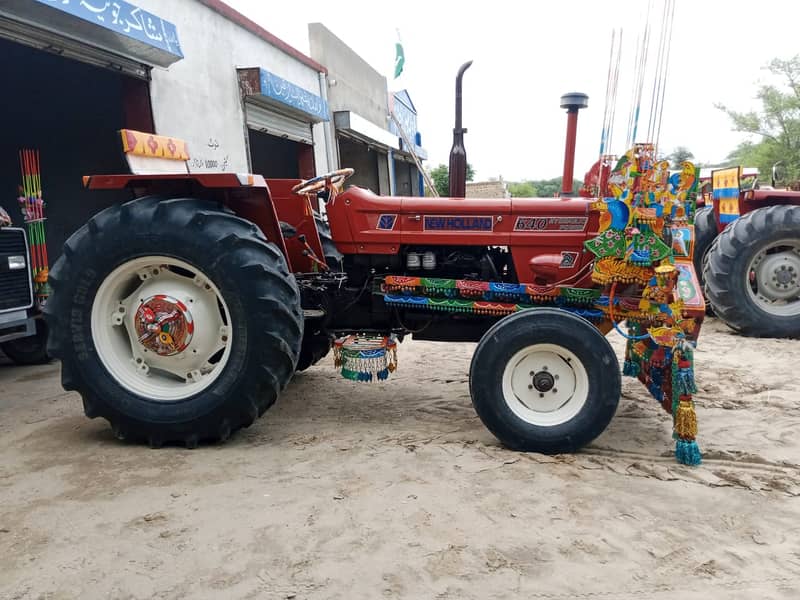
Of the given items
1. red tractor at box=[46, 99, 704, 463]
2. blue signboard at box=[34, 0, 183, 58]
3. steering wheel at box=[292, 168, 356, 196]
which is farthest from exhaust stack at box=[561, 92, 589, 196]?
blue signboard at box=[34, 0, 183, 58]

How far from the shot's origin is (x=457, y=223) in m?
3.54

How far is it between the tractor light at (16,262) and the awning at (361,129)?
9228 millimetres

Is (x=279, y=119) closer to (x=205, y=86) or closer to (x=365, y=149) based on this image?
(x=205, y=86)

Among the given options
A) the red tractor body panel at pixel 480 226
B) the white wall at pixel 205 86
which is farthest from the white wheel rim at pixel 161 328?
the white wall at pixel 205 86

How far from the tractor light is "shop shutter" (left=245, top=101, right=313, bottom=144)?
482cm

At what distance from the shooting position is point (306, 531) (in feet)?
7.36

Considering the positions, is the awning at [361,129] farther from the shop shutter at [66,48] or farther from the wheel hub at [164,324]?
the wheel hub at [164,324]

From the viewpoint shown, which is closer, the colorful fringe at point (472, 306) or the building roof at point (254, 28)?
the colorful fringe at point (472, 306)

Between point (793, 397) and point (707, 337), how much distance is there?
221 centimetres

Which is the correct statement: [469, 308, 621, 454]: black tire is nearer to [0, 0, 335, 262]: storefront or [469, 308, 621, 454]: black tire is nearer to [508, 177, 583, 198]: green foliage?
[508, 177, 583, 198]: green foliage

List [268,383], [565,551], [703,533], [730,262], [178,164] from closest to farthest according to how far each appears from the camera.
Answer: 1. [565,551]
2. [703,533]
3. [268,383]
4. [178,164]
5. [730,262]

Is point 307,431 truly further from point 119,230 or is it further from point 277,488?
point 119,230

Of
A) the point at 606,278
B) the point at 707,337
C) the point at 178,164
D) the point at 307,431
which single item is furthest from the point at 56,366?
the point at 707,337

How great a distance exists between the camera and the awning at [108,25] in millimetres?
4828
